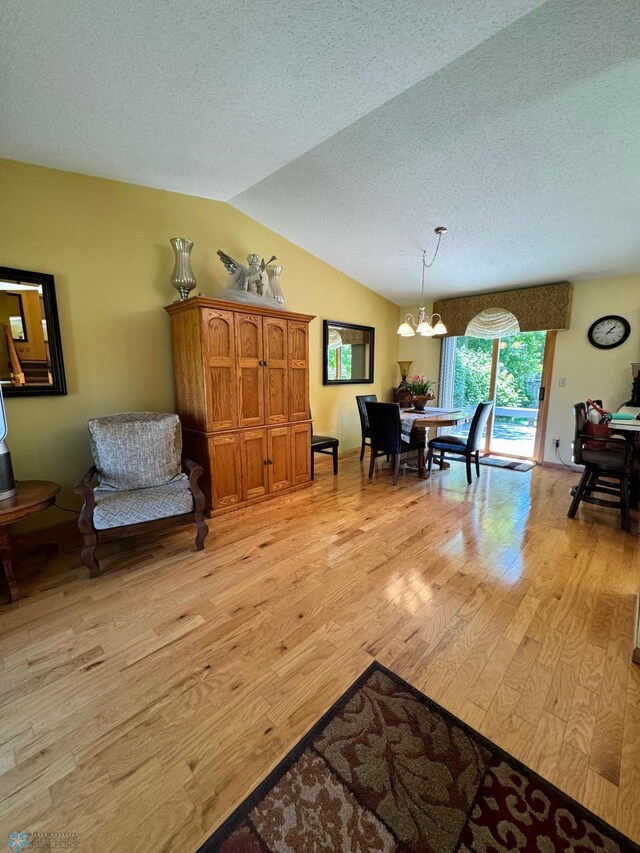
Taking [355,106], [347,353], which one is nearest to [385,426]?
[347,353]

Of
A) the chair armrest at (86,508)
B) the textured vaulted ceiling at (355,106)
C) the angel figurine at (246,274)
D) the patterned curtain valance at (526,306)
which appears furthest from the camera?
the patterned curtain valance at (526,306)

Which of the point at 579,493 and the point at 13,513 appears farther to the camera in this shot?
the point at 579,493

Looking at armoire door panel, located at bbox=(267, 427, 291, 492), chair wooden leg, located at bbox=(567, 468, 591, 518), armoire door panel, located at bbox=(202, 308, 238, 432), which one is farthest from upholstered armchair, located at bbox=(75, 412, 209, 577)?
chair wooden leg, located at bbox=(567, 468, 591, 518)

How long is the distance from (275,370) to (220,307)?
763 millimetres

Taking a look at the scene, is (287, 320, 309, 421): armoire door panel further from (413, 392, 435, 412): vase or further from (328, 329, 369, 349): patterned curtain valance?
(413, 392, 435, 412): vase

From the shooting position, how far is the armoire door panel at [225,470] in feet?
9.61

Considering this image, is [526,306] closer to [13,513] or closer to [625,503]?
[625,503]

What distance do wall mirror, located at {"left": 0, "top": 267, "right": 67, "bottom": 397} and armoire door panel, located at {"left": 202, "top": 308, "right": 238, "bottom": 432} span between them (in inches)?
43.8

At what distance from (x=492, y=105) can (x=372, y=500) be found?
3022mm

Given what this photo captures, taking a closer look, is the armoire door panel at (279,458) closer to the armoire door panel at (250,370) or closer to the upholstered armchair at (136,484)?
the armoire door panel at (250,370)

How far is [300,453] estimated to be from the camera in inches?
144

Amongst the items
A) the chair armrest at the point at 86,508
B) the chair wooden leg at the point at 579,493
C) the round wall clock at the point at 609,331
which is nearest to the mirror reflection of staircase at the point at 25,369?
the chair armrest at the point at 86,508

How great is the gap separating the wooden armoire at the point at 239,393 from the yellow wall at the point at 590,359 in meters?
3.40

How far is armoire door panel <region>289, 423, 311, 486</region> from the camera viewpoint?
11.7ft
